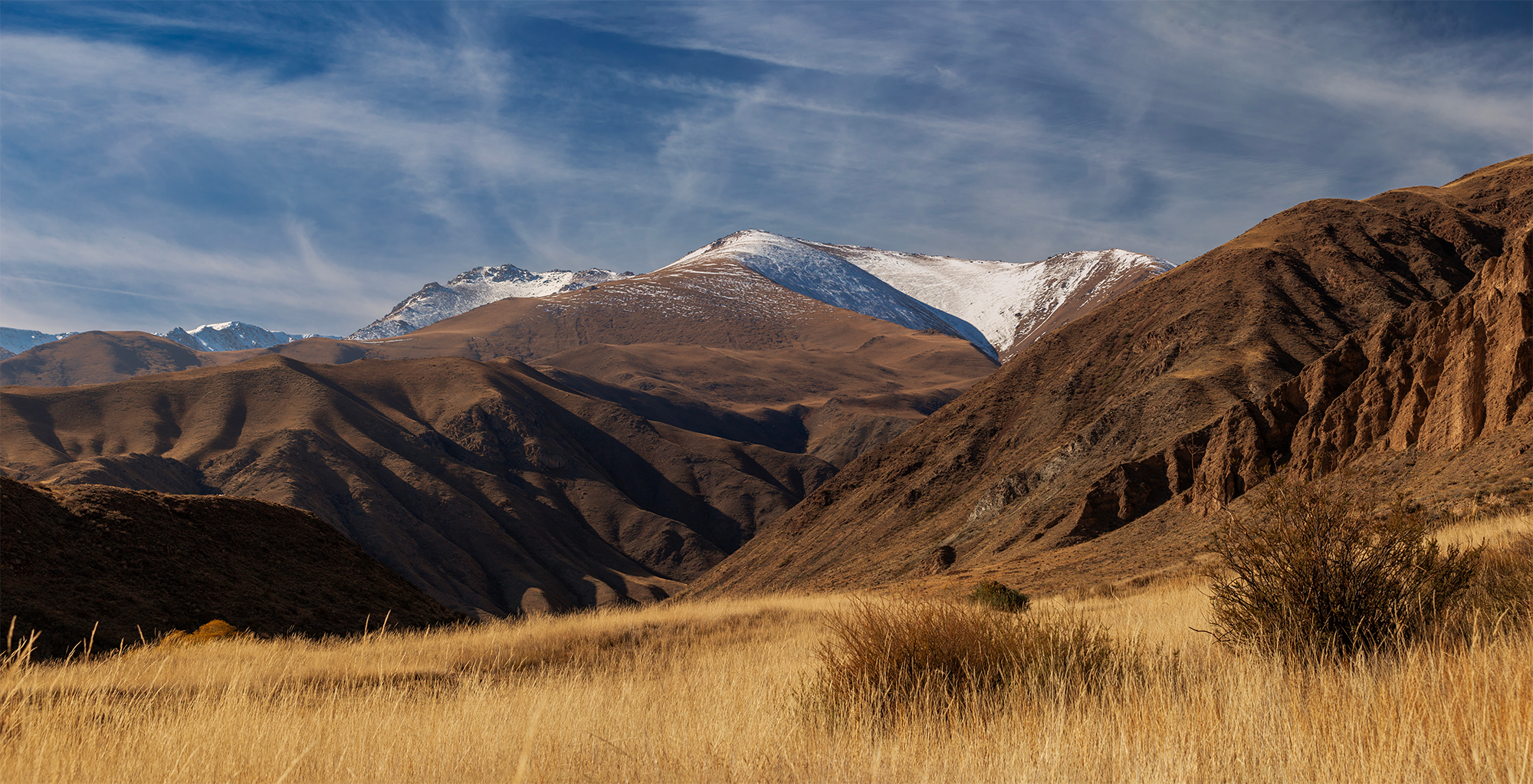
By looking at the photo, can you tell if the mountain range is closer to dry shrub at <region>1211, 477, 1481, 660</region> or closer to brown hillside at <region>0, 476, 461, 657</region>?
dry shrub at <region>1211, 477, 1481, 660</region>

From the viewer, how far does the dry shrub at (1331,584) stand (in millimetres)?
6684

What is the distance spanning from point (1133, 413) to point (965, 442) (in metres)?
13.9

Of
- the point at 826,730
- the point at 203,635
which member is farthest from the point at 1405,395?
the point at 203,635

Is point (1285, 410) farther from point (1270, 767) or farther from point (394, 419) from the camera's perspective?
point (394, 419)

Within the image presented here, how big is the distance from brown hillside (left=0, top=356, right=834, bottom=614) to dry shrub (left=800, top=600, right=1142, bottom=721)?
69.0m

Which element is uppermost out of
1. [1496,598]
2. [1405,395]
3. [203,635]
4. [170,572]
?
[1405,395]

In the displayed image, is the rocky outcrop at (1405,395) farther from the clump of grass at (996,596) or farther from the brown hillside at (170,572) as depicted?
the brown hillside at (170,572)

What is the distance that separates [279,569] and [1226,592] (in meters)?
21.2

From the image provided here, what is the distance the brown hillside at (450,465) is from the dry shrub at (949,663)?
69.0m

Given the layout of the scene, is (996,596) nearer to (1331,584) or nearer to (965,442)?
(1331,584)

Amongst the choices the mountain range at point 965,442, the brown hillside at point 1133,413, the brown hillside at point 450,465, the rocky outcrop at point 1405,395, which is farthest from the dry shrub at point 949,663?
the brown hillside at point 450,465

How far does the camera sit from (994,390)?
63.9m

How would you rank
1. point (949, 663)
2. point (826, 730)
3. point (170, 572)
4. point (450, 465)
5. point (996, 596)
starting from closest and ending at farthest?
point (826, 730) < point (949, 663) < point (170, 572) < point (996, 596) < point (450, 465)

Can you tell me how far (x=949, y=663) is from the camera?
6.88 m
